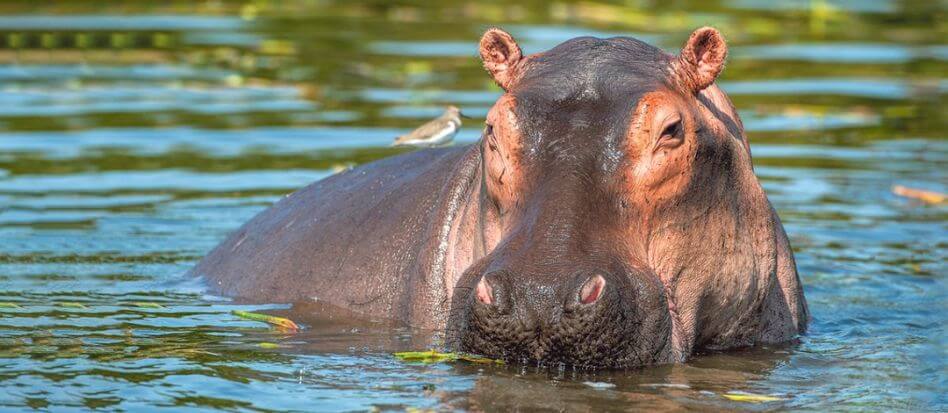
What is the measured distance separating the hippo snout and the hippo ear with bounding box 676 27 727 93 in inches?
44.1

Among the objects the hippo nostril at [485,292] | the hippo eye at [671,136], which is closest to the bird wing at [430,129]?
the hippo eye at [671,136]

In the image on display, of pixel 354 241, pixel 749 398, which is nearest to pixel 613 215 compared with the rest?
pixel 749 398

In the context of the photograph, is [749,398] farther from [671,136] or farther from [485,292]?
[485,292]

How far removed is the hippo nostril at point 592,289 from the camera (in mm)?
5867

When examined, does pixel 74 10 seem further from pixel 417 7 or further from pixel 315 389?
pixel 315 389

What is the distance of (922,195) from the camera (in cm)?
1222

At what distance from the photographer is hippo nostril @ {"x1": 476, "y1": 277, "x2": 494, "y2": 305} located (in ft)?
19.5

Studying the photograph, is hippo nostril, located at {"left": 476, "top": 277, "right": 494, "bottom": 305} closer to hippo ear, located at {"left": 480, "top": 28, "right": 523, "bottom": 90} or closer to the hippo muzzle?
the hippo muzzle

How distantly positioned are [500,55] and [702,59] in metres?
0.85

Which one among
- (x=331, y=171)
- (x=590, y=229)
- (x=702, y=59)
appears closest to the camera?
(x=590, y=229)

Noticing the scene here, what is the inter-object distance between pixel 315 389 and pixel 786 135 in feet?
31.0

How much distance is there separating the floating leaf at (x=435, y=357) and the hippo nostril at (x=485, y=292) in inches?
14.7

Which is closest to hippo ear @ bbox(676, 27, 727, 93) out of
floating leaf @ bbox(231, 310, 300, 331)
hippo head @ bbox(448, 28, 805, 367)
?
hippo head @ bbox(448, 28, 805, 367)

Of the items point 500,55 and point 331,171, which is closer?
point 500,55
